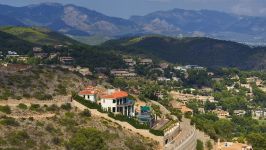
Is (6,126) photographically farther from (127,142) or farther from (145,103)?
(145,103)

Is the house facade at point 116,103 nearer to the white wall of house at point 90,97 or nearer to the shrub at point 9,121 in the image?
the white wall of house at point 90,97

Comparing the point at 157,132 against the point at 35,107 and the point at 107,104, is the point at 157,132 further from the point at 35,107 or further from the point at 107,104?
the point at 35,107

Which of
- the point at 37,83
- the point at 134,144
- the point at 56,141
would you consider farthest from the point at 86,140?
the point at 37,83

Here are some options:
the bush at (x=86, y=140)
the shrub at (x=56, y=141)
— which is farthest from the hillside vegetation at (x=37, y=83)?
the bush at (x=86, y=140)

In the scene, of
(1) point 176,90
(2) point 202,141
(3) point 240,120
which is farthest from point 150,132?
(1) point 176,90

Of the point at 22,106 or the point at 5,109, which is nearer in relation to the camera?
the point at 5,109

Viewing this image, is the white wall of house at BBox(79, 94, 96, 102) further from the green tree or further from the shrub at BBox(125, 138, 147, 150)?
the green tree

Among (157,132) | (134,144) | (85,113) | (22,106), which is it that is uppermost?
(22,106)

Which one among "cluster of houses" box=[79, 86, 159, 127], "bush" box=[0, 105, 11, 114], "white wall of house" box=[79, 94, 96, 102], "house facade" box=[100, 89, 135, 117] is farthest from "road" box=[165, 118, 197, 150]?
"bush" box=[0, 105, 11, 114]
